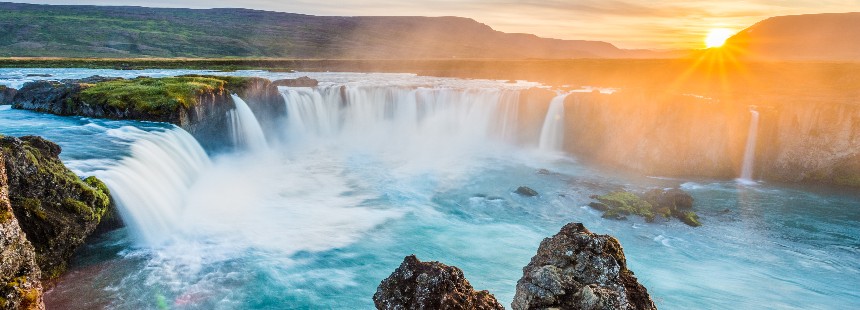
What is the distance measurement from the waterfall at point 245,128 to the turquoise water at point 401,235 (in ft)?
10.6

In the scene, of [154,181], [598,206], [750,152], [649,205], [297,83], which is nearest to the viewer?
[154,181]

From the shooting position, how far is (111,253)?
15430 millimetres

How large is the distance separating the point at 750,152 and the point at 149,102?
1523 inches

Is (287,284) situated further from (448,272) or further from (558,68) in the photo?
(558,68)

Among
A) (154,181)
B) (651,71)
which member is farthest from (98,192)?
(651,71)

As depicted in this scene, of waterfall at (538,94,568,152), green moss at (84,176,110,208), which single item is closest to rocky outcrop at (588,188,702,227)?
waterfall at (538,94,568,152)

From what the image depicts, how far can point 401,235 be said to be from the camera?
2159 cm

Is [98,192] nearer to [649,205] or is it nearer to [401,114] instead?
[649,205]

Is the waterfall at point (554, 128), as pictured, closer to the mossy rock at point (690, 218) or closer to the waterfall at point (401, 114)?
the waterfall at point (401, 114)

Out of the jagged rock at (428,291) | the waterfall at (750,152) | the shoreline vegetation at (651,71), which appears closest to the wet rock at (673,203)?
the waterfall at (750,152)

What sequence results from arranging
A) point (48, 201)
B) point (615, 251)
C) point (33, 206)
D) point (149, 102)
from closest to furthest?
point (615, 251) → point (33, 206) → point (48, 201) → point (149, 102)

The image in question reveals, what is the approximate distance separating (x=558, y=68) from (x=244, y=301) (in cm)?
8035

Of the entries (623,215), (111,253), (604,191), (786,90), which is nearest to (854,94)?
(786,90)

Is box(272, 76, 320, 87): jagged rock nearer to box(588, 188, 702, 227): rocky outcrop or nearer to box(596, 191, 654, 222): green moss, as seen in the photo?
box(588, 188, 702, 227): rocky outcrop
